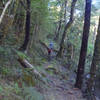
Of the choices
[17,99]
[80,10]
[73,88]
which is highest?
[80,10]

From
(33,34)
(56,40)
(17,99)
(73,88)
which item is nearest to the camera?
(17,99)

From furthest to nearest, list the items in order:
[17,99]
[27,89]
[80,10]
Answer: [80,10] < [27,89] < [17,99]

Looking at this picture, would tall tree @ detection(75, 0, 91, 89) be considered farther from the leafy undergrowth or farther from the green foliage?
the green foliage

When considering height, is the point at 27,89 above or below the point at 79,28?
below

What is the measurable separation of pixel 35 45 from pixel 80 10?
6.70 metres

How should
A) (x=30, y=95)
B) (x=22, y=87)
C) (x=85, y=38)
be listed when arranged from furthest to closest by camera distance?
(x=85, y=38) → (x=22, y=87) → (x=30, y=95)

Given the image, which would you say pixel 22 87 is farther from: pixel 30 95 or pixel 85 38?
pixel 85 38

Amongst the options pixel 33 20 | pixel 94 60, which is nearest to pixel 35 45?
pixel 33 20

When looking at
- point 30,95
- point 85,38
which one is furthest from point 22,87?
point 85,38

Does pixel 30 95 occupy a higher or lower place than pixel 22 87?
lower

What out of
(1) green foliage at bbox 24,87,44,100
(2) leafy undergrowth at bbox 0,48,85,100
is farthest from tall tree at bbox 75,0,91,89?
(1) green foliage at bbox 24,87,44,100

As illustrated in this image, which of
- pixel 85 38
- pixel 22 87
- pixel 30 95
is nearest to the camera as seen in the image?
pixel 30 95

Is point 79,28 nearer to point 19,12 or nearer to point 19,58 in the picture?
point 19,12

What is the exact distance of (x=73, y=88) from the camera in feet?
28.4
